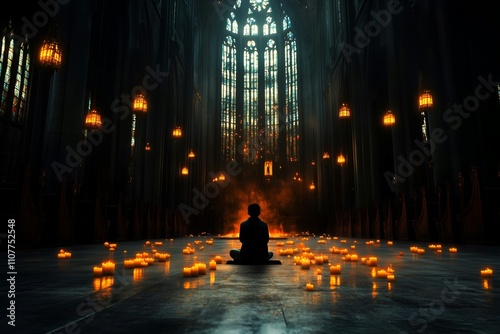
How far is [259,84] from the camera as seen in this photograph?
4316cm

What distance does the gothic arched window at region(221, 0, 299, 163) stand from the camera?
135 feet

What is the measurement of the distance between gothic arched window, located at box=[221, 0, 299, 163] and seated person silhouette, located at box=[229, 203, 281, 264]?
1375 inches

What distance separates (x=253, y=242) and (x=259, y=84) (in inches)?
→ 1556

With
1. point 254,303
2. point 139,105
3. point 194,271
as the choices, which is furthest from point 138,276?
point 139,105

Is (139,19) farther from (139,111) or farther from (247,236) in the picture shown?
(247,236)

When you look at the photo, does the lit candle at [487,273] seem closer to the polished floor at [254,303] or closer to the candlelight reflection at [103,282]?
the polished floor at [254,303]

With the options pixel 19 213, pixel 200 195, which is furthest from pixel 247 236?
pixel 200 195

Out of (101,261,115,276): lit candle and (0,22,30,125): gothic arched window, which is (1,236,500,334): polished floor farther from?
(0,22,30,125): gothic arched window

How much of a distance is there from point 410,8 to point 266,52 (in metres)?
28.3

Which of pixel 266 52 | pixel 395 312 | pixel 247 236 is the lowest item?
pixel 395 312

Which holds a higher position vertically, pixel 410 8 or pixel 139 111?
pixel 410 8

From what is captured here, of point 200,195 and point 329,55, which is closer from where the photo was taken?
point 329,55

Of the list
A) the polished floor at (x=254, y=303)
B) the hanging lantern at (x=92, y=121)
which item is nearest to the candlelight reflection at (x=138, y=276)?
the polished floor at (x=254, y=303)

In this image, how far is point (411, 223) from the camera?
42.2 feet
